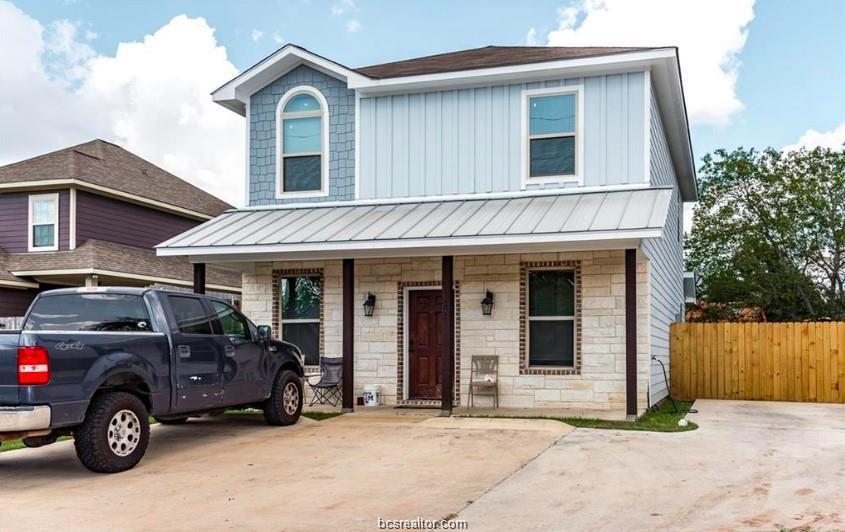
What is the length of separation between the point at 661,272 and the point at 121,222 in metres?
14.6

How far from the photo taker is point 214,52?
23.1 metres

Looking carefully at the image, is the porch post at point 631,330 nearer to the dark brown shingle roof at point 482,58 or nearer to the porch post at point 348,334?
the dark brown shingle roof at point 482,58

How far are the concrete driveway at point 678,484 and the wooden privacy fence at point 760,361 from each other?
5.34 metres

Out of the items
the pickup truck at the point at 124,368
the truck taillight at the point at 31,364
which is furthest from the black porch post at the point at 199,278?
the truck taillight at the point at 31,364

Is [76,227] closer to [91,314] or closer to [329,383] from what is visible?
[329,383]

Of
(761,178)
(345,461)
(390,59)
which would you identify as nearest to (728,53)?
(761,178)

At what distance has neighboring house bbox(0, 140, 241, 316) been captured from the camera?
20.4m

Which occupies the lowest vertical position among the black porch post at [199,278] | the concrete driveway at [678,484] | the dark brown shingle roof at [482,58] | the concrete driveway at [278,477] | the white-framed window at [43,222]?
the concrete driveway at [278,477]

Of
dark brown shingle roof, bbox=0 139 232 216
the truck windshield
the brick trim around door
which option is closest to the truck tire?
the truck windshield

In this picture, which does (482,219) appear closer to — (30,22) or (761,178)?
(30,22)

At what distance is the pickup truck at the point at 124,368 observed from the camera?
7516mm

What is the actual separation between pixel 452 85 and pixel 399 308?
3916 millimetres

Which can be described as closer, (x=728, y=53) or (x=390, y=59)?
(x=390, y=59)

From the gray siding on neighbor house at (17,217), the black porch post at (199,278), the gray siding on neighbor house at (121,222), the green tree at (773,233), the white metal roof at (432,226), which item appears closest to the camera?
the white metal roof at (432,226)
